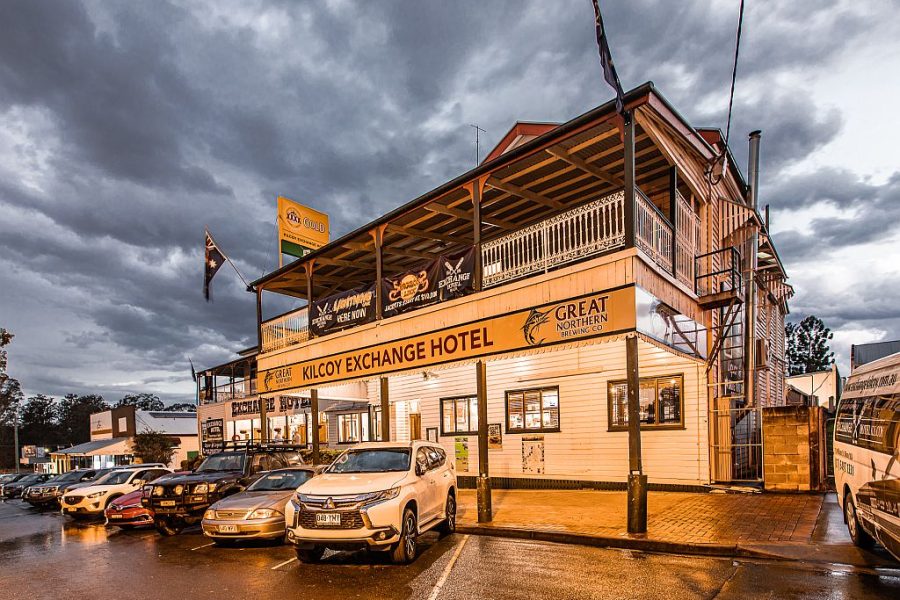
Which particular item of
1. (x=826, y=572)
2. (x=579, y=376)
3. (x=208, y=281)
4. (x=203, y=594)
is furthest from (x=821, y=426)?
(x=208, y=281)

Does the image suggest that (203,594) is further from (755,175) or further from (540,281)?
(755,175)

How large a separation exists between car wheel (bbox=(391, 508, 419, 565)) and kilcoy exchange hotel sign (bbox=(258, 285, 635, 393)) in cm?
443

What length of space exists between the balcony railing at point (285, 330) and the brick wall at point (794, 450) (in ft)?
45.0

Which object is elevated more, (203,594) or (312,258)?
(312,258)

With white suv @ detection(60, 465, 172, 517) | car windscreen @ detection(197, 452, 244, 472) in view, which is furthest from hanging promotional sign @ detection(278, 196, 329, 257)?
car windscreen @ detection(197, 452, 244, 472)

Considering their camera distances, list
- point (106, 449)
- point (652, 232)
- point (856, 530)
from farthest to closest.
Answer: point (106, 449), point (652, 232), point (856, 530)

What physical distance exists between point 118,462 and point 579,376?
48.3m

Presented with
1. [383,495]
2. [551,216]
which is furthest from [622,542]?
[551,216]

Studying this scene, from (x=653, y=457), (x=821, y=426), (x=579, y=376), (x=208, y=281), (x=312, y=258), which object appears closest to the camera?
(x=821, y=426)

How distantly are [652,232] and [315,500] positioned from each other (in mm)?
7770

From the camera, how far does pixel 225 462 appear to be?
14555 mm

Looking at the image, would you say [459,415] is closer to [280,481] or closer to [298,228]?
[280,481]

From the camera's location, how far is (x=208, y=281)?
23.3 metres

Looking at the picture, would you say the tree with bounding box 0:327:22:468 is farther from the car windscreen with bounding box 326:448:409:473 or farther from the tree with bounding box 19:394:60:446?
the car windscreen with bounding box 326:448:409:473
